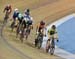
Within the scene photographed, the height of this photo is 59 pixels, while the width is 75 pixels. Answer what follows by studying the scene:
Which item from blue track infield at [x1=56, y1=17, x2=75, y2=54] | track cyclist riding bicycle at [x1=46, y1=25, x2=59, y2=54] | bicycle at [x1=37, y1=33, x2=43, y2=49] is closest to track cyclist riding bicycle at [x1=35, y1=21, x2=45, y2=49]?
bicycle at [x1=37, y1=33, x2=43, y2=49]

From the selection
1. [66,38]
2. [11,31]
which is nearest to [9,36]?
[11,31]

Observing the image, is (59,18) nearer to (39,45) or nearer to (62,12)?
(62,12)

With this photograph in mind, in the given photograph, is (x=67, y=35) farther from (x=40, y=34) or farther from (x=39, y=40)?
(x=40, y=34)

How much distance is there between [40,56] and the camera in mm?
17781

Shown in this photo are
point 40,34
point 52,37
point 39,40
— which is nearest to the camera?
point 52,37

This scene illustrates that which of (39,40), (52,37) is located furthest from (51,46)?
(39,40)

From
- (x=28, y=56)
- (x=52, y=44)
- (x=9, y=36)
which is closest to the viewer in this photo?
(x=28, y=56)

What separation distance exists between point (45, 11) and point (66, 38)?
21.6 feet

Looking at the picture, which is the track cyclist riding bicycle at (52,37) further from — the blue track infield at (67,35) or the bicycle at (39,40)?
the blue track infield at (67,35)

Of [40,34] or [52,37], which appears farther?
[40,34]

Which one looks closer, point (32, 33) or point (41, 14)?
point (32, 33)

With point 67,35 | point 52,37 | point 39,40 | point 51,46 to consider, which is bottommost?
point 51,46

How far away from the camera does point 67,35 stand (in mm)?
24312

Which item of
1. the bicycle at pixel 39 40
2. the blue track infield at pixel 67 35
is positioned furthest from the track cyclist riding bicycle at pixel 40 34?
the blue track infield at pixel 67 35
